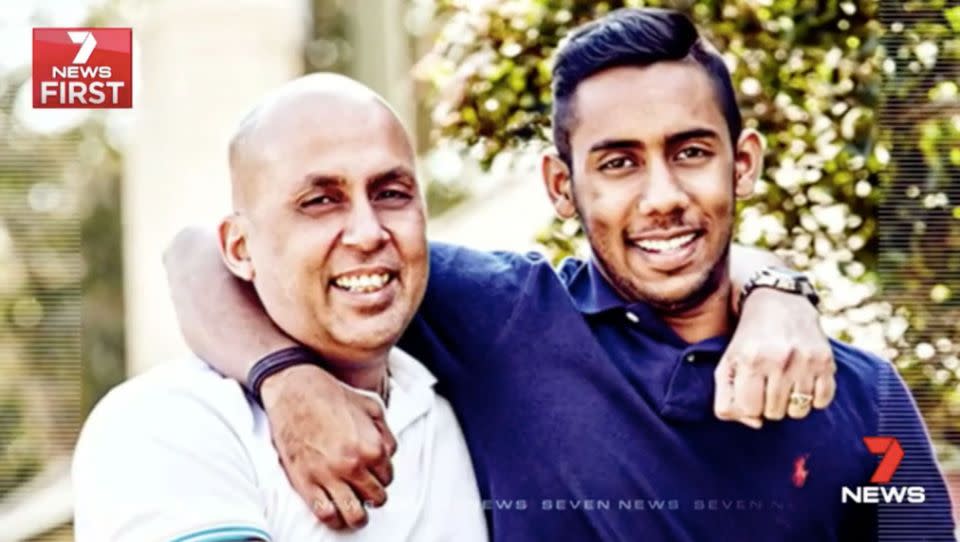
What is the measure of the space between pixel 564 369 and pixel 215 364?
1.95ft

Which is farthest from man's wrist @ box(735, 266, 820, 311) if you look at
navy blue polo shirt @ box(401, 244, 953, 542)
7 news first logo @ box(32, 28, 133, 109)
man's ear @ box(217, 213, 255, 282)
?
7 news first logo @ box(32, 28, 133, 109)

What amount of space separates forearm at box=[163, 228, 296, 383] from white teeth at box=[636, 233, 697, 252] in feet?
2.10

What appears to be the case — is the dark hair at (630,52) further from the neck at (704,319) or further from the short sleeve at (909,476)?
the short sleeve at (909,476)

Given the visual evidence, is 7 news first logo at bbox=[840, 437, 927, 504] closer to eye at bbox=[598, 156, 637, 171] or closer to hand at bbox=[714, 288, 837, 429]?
hand at bbox=[714, 288, 837, 429]

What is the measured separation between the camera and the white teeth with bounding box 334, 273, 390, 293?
2.19 meters

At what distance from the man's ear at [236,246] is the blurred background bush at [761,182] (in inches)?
16.9

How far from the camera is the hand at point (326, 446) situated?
80.6 inches

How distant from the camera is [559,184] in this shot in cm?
243

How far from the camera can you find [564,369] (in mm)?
2303

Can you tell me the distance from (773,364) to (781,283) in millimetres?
199

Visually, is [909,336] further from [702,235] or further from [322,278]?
[322,278]

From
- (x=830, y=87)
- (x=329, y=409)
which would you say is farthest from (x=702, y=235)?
(x=329, y=409)

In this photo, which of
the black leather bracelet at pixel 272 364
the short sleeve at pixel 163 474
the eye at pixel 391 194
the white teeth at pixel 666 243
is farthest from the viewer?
the white teeth at pixel 666 243

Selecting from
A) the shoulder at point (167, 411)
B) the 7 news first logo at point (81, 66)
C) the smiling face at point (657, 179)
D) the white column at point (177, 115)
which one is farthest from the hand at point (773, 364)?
the 7 news first logo at point (81, 66)
